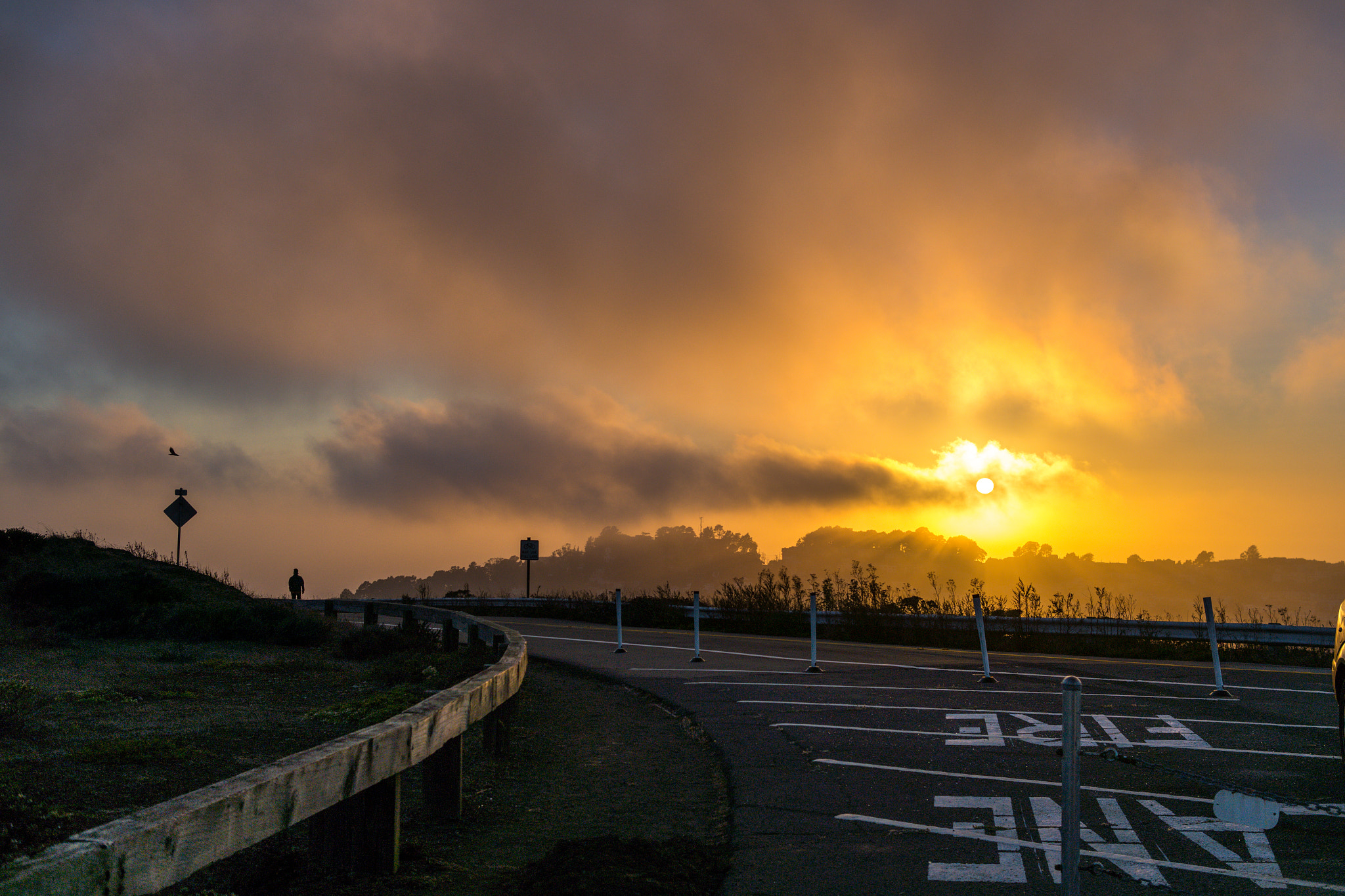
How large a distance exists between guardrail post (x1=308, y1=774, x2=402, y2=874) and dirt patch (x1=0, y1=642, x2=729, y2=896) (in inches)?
3.0

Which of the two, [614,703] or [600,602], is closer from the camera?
[614,703]

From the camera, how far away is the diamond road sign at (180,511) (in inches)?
1346

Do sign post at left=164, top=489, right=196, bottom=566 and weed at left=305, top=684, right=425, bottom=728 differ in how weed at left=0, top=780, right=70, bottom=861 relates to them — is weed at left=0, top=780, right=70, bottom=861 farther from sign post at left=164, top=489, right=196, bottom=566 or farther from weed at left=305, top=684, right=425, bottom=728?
sign post at left=164, top=489, right=196, bottom=566

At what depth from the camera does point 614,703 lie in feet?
38.8

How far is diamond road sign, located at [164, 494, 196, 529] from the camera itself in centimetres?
3419

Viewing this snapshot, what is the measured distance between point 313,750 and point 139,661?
12976 mm

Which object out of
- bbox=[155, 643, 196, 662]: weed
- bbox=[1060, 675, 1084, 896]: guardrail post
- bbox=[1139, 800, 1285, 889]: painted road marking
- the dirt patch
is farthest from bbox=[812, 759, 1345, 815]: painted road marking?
bbox=[155, 643, 196, 662]: weed

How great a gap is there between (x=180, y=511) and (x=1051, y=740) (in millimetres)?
33031

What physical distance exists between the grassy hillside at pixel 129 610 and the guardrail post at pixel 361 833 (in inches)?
574

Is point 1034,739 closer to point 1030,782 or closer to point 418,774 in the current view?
point 1030,782

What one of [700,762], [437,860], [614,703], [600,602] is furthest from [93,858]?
[600,602]

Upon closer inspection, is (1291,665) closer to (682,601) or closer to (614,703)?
(614,703)

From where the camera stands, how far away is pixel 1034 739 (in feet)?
29.2

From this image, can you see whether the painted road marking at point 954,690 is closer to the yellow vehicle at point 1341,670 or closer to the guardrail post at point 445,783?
the yellow vehicle at point 1341,670
